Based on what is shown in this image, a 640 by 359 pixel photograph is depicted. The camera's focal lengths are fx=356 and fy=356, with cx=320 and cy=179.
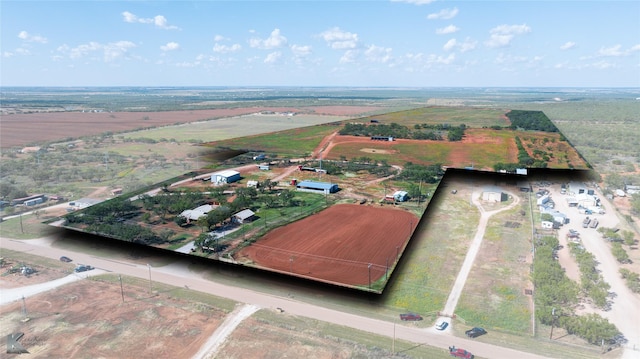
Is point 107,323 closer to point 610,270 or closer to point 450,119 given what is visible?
point 610,270

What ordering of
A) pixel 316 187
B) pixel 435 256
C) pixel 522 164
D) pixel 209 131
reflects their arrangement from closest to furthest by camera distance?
pixel 435 256 < pixel 316 187 < pixel 522 164 < pixel 209 131

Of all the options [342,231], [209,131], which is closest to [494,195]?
[342,231]

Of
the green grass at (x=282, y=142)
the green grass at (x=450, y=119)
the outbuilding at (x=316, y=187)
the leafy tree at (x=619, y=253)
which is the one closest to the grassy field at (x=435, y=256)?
the outbuilding at (x=316, y=187)

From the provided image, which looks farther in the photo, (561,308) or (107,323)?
(107,323)

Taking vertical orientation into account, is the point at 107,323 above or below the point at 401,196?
below

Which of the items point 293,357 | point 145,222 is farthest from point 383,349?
point 145,222

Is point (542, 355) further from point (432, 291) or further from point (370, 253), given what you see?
point (370, 253)

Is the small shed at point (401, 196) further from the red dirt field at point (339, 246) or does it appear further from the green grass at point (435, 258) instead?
the green grass at point (435, 258)
